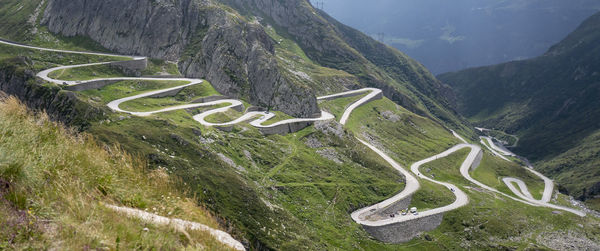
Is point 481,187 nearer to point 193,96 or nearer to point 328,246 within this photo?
point 328,246

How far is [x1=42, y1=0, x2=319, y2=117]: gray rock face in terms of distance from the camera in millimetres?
157625

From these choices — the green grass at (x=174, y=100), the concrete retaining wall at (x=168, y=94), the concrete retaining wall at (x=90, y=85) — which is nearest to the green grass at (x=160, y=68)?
the green grass at (x=174, y=100)

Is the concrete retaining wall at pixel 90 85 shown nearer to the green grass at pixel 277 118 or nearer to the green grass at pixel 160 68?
the green grass at pixel 160 68

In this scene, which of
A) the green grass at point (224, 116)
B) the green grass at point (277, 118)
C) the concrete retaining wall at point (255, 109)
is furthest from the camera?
the concrete retaining wall at point (255, 109)

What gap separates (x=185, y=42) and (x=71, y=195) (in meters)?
176

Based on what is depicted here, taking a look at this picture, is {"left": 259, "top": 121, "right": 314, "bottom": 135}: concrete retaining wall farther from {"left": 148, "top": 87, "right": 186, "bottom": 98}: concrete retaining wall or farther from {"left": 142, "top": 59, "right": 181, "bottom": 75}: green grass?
{"left": 142, "top": 59, "right": 181, "bottom": 75}: green grass

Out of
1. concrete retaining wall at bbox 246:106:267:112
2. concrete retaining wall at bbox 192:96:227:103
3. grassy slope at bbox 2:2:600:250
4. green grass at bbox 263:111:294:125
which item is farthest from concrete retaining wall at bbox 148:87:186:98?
green grass at bbox 263:111:294:125

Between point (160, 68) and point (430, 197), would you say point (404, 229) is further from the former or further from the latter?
point (160, 68)

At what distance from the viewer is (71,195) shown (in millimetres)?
9766

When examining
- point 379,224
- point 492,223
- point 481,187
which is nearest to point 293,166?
point 379,224

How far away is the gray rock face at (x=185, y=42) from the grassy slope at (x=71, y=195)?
142407mm

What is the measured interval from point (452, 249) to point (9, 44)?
177148 mm

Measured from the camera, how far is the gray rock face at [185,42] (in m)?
158

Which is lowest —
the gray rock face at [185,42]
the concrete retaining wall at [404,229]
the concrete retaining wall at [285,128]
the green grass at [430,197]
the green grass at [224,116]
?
the concrete retaining wall at [404,229]
